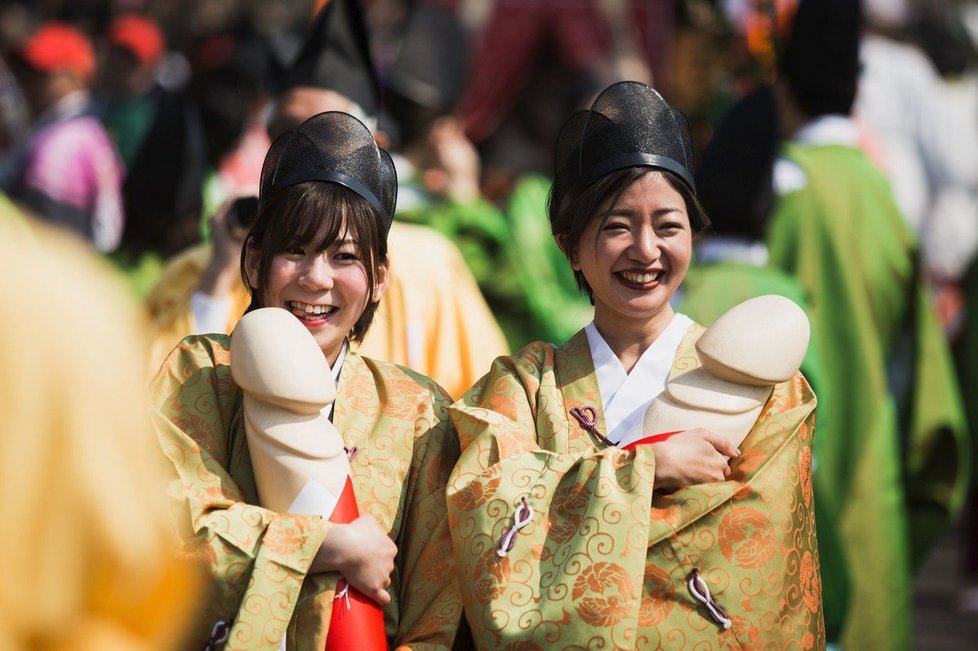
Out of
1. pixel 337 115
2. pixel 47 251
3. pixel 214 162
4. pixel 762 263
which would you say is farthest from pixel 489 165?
pixel 47 251

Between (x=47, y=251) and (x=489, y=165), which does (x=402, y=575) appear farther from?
(x=489, y=165)

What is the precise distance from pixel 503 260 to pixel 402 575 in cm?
383

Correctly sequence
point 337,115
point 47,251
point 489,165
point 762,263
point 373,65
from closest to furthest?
point 47,251
point 337,115
point 373,65
point 762,263
point 489,165

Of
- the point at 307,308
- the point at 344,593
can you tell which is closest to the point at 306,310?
the point at 307,308

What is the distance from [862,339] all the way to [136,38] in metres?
5.49

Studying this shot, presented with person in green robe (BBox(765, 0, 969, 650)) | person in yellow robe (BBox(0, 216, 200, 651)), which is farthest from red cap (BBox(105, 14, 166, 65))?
person in yellow robe (BBox(0, 216, 200, 651))

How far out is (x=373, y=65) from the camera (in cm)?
471

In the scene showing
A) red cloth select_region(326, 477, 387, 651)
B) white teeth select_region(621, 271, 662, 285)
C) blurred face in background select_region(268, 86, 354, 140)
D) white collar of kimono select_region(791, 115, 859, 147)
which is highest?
white collar of kimono select_region(791, 115, 859, 147)

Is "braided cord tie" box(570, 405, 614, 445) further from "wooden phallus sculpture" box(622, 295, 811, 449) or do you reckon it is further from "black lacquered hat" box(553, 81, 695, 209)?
"black lacquered hat" box(553, 81, 695, 209)

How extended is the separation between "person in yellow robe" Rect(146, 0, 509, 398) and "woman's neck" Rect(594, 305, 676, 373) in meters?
1.09

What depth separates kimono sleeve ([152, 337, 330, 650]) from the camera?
2.72 meters

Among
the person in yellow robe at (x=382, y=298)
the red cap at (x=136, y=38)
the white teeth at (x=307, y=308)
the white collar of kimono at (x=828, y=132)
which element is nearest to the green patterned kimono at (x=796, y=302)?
the person in yellow robe at (x=382, y=298)

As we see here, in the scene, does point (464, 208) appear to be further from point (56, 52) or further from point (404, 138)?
point (56, 52)

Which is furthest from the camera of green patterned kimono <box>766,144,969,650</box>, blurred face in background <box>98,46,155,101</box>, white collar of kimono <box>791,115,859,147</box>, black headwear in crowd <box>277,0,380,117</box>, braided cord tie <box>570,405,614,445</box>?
blurred face in background <box>98,46,155,101</box>
